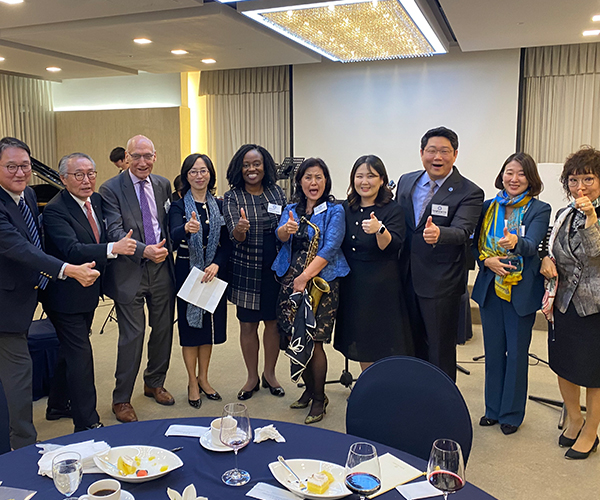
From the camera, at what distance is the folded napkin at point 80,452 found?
1419 millimetres

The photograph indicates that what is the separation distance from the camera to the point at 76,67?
818 centimetres

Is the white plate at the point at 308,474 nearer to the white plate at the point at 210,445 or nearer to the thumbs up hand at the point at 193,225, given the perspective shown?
the white plate at the point at 210,445

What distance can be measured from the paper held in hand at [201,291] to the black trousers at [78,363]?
0.59 meters

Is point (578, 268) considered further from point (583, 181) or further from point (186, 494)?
point (186, 494)

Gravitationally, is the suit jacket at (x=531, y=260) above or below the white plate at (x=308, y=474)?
above

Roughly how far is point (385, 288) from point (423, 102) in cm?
571

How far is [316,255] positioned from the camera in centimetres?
313

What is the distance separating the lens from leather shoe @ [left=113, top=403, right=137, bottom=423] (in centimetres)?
334


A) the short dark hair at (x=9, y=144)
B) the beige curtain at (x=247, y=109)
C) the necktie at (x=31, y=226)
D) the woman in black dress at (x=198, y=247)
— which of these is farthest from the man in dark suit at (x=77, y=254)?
the beige curtain at (x=247, y=109)

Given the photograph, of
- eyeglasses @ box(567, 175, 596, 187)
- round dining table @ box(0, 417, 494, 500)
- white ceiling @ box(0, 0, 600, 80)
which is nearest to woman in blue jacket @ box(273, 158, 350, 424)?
eyeglasses @ box(567, 175, 596, 187)

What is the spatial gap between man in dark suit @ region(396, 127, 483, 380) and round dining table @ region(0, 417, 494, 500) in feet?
4.93

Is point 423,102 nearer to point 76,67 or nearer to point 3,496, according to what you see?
point 76,67

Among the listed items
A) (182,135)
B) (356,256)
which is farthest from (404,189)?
(182,135)

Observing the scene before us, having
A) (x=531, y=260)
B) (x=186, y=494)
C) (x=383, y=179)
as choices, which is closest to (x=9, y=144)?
(x=383, y=179)
